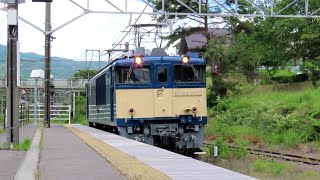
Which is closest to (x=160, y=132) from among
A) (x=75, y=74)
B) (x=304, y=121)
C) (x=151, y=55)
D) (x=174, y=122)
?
(x=174, y=122)

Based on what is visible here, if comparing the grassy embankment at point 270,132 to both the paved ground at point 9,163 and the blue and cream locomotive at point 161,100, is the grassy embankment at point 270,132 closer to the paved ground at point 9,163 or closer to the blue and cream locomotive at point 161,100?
the blue and cream locomotive at point 161,100

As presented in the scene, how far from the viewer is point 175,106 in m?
16.8

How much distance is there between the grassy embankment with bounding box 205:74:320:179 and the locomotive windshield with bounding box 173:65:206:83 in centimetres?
251

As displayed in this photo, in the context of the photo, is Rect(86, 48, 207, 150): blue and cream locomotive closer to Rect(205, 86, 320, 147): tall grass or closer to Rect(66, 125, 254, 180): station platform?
Rect(66, 125, 254, 180): station platform

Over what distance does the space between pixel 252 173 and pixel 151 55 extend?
578 centimetres

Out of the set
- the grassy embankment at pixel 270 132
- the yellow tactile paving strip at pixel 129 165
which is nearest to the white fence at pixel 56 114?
the grassy embankment at pixel 270 132

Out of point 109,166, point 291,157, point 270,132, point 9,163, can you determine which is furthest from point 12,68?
point 270,132

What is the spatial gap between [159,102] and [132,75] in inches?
45.5

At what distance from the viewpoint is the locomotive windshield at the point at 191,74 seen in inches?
670

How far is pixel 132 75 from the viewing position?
669 inches

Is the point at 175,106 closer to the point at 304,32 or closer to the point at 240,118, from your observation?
the point at 240,118

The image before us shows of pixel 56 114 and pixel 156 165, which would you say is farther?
pixel 56 114

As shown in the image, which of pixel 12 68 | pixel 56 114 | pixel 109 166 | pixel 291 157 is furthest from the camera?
pixel 56 114

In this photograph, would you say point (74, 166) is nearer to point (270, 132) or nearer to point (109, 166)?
point (109, 166)
